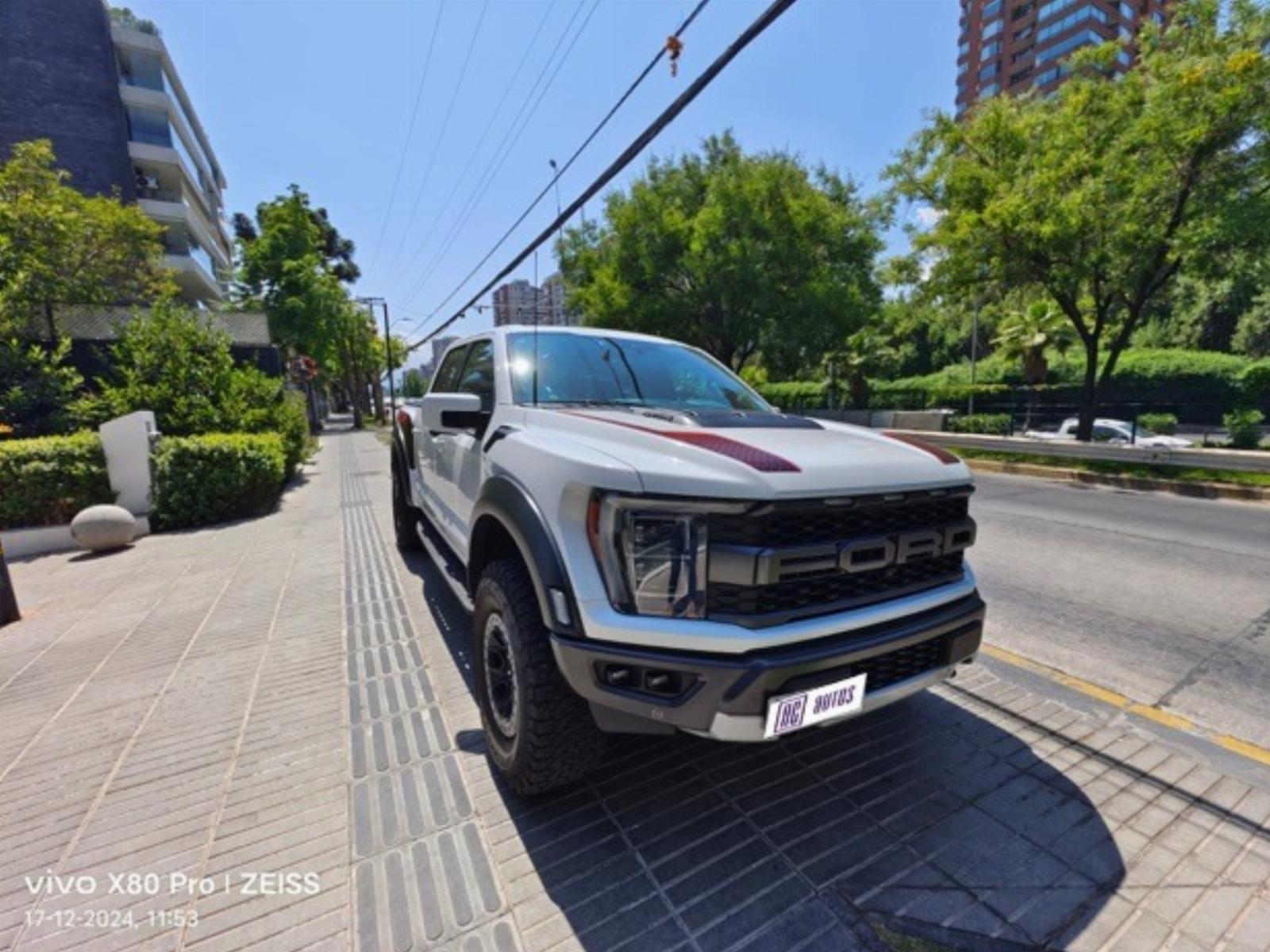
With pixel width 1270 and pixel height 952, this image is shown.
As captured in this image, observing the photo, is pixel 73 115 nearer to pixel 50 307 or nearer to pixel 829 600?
pixel 50 307

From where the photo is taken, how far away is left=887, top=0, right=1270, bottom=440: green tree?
9898 millimetres

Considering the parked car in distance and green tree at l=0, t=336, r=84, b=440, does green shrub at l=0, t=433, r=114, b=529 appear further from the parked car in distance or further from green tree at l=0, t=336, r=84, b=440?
the parked car in distance

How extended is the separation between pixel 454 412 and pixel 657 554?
1434mm

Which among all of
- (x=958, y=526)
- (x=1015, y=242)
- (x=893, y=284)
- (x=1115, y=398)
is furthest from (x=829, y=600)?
(x=1115, y=398)

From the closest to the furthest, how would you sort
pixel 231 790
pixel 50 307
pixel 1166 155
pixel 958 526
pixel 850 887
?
pixel 850 887, pixel 958 526, pixel 231 790, pixel 1166 155, pixel 50 307

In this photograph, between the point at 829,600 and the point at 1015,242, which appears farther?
the point at 1015,242

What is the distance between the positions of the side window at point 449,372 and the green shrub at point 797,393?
A: 25946mm

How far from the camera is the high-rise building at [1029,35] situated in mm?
57469

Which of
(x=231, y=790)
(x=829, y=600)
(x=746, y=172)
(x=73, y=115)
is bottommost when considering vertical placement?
(x=231, y=790)

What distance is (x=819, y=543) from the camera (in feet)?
6.11

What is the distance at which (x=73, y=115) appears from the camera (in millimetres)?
26172

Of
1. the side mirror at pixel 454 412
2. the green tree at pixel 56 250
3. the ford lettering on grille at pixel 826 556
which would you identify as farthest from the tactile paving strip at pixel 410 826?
the green tree at pixel 56 250

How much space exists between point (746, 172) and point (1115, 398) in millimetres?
19564

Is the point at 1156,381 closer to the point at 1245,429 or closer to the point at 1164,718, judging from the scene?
the point at 1245,429
